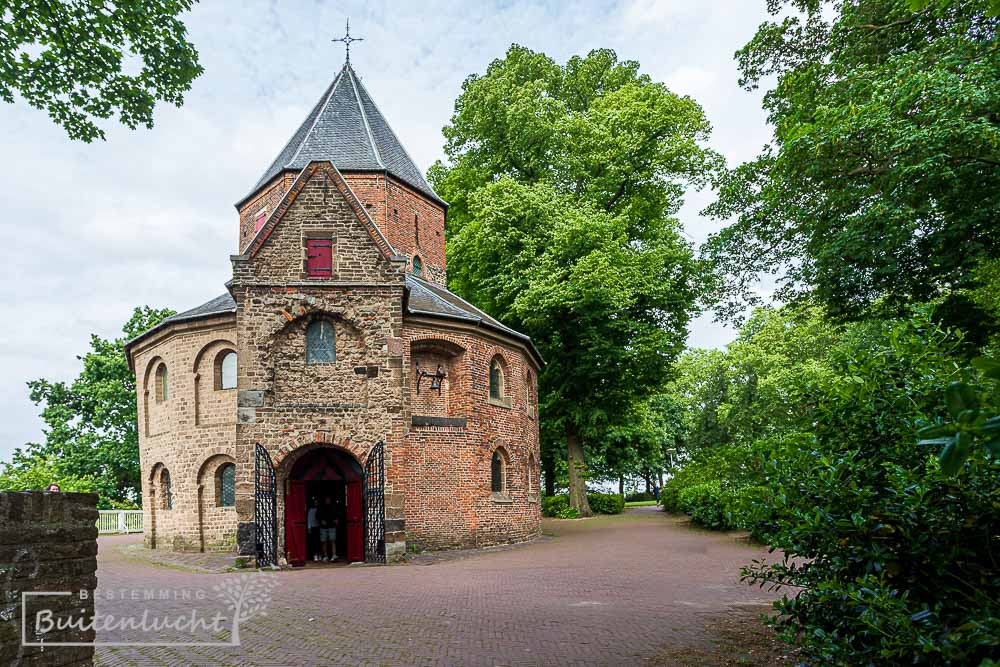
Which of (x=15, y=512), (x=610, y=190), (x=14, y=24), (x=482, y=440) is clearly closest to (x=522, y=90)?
(x=610, y=190)

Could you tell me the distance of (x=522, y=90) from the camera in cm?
3006

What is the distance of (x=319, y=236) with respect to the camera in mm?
17797

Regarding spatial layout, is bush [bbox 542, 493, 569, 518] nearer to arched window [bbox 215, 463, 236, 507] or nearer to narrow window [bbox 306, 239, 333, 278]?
arched window [bbox 215, 463, 236, 507]

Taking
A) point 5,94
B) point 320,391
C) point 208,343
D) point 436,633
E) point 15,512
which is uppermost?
point 5,94

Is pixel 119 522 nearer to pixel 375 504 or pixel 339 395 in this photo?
pixel 339 395

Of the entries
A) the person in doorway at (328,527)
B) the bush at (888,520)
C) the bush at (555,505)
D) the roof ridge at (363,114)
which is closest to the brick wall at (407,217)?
the roof ridge at (363,114)

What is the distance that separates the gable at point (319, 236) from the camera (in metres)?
17.3

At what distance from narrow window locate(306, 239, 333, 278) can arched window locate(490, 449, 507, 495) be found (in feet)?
27.0

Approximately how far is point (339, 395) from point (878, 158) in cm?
1407

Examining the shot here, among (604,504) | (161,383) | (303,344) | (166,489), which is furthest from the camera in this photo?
(604,504)

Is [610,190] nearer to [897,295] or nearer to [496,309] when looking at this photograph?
[496,309]

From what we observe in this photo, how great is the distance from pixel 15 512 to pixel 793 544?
5622mm

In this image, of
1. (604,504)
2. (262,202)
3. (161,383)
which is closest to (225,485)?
(161,383)

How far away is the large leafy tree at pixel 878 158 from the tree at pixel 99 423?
3528 centimetres
